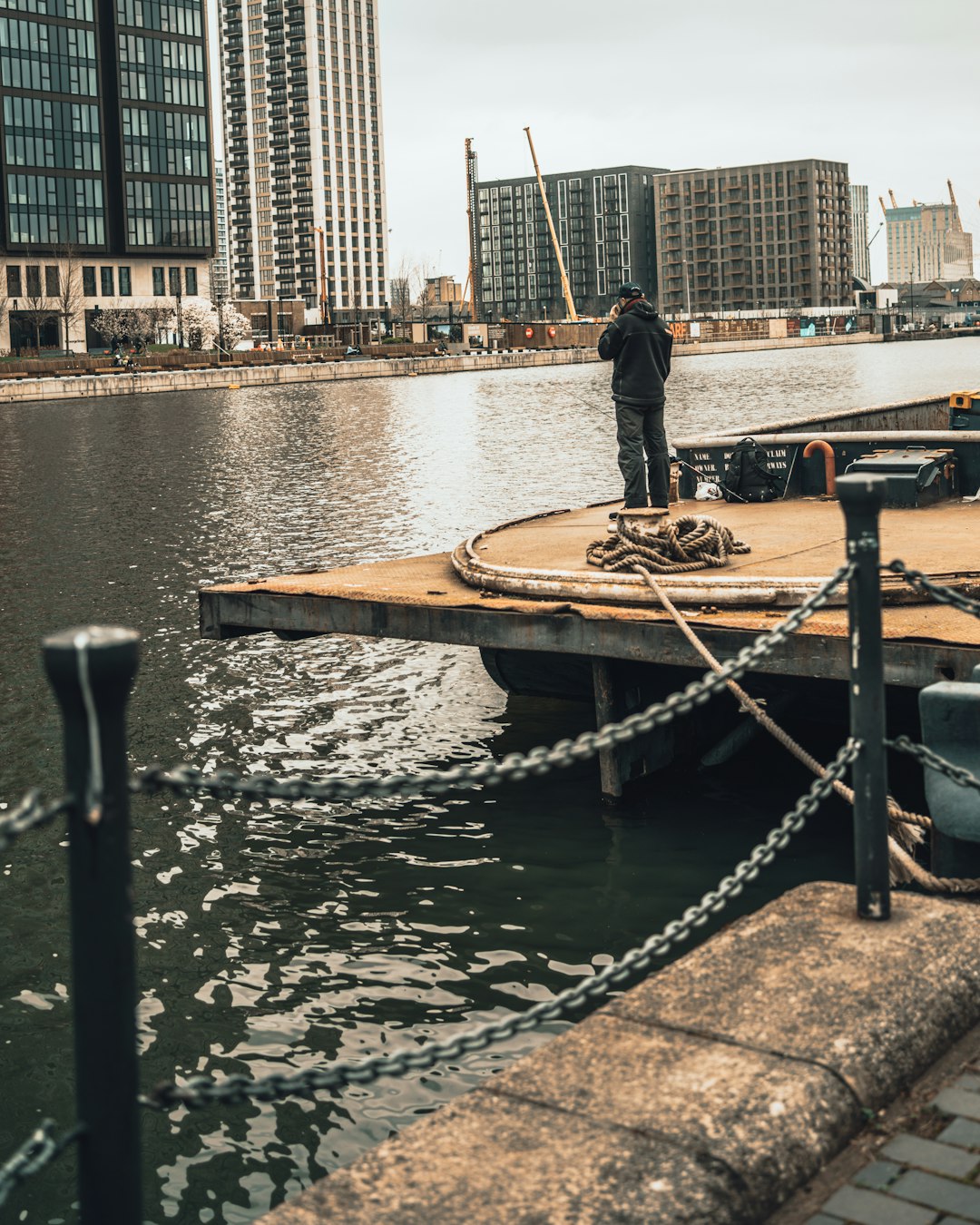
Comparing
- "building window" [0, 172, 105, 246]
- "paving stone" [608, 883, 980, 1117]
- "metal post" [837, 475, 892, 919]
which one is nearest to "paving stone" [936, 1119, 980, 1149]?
"paving stone" [608, 883, 980, 1117]

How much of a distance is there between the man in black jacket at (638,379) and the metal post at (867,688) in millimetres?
8590

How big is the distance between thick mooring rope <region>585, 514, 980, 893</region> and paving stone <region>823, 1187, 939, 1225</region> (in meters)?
2.40

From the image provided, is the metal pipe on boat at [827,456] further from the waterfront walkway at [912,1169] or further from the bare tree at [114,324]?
the bare tree at [114,324]

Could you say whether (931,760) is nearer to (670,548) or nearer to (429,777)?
(429,777)

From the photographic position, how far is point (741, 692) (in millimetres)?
7520

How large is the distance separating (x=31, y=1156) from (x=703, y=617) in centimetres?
669

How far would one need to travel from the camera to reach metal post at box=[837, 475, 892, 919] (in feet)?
13.6

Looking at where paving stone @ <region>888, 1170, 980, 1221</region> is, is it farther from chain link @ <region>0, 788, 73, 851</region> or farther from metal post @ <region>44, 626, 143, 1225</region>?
chain link @ <region>0, 788, 73, 851</region>

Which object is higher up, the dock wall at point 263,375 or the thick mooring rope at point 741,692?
the dock wall at point 263,375

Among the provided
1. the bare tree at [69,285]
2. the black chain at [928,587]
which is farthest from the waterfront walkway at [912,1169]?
the bare tree at [69,285]

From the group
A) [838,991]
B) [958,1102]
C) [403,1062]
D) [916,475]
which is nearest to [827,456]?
[916,475]

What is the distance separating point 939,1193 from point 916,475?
1092 centimetres

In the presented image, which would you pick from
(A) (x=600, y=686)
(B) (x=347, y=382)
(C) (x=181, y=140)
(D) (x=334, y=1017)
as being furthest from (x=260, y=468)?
(C) (x=181, y=140)

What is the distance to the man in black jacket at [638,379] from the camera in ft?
42.2
